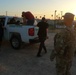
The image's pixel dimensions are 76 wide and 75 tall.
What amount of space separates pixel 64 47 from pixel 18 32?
315 inches

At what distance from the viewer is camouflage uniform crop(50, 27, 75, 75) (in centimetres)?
470

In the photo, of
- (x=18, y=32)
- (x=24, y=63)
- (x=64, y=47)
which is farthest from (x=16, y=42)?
(x=64, y=47)

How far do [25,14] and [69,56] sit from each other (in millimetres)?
8284

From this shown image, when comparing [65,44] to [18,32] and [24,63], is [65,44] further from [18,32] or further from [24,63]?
[18,32]

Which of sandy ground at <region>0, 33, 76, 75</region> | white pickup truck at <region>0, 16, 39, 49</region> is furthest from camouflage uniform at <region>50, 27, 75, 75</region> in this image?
white pickup truck at <region>0, 16, 39, 49</region>

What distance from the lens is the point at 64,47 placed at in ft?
15.4

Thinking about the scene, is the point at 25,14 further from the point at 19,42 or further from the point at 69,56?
the point at 69,56

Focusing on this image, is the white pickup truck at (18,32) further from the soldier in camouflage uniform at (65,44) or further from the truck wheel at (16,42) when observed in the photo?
the soldier in camouflage uniform at (65,44)

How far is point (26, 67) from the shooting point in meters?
8.91

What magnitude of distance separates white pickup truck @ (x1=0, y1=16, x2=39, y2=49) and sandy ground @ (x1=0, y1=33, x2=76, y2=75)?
0.48m

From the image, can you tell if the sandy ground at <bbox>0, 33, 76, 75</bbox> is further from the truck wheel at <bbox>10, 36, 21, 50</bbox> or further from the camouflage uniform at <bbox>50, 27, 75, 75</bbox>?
the camouflage uniform at <bbox>50, 27, 75, 75</bbox>

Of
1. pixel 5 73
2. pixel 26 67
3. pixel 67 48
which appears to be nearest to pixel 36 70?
pixel 26 67

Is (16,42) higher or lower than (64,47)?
lower

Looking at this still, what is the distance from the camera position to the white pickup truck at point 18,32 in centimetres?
1208
